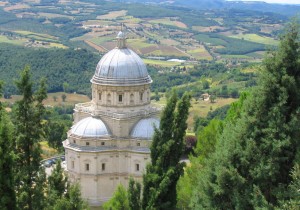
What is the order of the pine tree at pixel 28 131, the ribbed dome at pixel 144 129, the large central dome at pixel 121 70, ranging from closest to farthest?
1. the pine tree at pixel 28 131
2. the ribbed dome at pixel 144 129
3. the large central dome at pixel 121 70

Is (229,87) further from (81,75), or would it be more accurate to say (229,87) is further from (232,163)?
(232,163)

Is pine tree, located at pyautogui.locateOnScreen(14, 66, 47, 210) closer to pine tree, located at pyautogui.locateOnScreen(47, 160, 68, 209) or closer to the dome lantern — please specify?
pine tree, located at pyautogui.locateOnScreen(47, 160, 68, 209)

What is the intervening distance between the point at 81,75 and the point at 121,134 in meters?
111

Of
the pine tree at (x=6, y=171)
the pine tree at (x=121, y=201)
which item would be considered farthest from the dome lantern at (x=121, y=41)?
the pine tree at (x=6, y=171)

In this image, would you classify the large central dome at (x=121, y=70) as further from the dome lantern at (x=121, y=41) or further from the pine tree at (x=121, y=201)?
the pine tree at (x=121, y=201)

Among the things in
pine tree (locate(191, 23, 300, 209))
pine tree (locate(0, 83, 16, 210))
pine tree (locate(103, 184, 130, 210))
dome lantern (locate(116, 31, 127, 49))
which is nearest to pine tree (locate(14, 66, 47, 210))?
pine tree (locate(0, 83, 16, 210))

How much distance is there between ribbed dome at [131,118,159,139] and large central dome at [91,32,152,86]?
4115 mm

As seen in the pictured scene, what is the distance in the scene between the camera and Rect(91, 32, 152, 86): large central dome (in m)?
54.7

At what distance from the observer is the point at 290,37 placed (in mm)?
26703

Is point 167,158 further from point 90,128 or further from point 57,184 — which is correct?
point 90,128

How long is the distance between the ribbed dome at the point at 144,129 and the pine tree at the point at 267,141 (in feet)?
84.1

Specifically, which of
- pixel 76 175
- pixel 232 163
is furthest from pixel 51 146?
pixel 232 163

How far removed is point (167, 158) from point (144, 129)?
16765 mm

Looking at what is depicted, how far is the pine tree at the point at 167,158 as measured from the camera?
3575 cm
